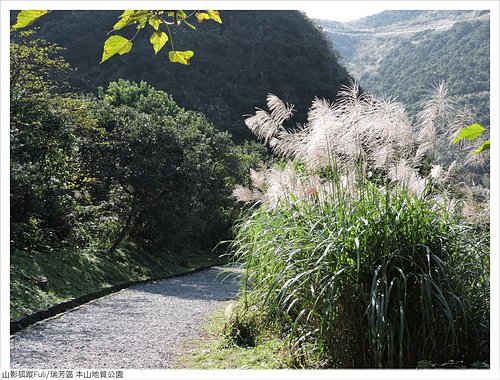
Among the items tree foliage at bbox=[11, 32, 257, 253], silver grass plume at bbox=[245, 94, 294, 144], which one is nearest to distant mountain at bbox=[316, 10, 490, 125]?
tree foliage at bbox=[11, 32, 257, 253]

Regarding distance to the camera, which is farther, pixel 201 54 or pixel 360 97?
pixel 201 54

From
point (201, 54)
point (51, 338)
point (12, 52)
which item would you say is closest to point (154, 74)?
point (201, 54)

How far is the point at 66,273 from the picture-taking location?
8.75m

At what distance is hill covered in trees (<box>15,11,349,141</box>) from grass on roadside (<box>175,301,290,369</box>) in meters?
23.3

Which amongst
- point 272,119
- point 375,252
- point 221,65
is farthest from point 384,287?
point 221,65

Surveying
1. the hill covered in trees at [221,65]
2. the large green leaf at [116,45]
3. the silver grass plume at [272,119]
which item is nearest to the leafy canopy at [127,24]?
the large green leaf at [116,45]

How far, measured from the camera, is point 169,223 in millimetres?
14797

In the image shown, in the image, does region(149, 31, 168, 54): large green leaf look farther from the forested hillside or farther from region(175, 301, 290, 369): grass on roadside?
region(175, 301, 290, 369): grass on roadside

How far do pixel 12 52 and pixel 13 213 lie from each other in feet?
9.00

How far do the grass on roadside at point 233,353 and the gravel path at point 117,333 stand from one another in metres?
0.17

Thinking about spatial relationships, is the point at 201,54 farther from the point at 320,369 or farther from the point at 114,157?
the point at 320,369

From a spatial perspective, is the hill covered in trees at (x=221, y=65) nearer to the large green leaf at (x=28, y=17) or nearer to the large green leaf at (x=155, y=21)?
the large green leaf at (x=155, y=21)

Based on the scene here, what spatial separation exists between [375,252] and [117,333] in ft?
10.4

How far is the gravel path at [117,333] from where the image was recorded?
449cm
